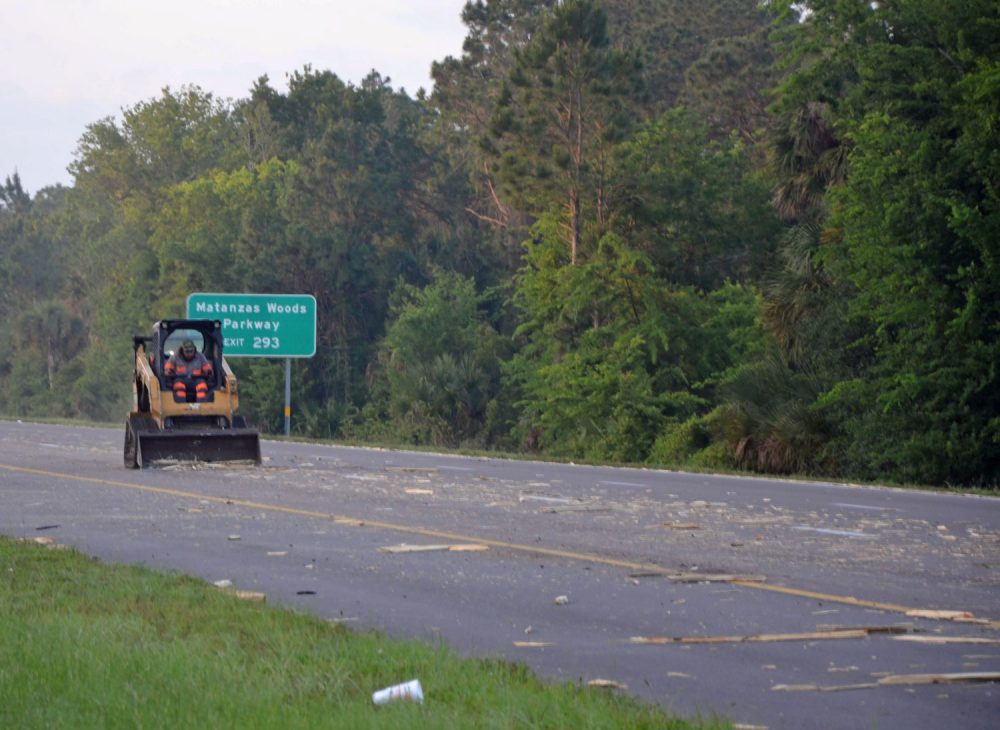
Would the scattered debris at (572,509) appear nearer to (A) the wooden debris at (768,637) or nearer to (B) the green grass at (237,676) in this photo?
(B) the green grass at (237,676)

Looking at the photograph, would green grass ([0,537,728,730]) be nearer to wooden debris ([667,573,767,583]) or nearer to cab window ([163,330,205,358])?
wooden debris ([667,573,767,583])

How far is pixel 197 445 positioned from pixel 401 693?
65.0ft

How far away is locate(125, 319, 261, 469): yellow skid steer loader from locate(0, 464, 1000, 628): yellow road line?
2217mm

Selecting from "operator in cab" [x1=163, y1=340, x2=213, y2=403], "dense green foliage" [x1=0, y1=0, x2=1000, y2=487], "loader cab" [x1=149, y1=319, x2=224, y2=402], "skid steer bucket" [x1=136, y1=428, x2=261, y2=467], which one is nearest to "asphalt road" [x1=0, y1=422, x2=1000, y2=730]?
"skid steer bucket" [x1=136, y1=428, x2=261, y2=467]

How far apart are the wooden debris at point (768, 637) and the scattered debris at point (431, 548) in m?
4.80

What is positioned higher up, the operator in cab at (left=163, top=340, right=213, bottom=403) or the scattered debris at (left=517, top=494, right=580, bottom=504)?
the operator in cab at (left=163, top=340, right=213, bottom=403)

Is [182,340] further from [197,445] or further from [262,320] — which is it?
[262,320]

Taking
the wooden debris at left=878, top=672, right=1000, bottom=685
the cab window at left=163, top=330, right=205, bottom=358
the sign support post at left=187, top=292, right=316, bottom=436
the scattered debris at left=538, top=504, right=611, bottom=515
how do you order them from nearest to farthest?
the wooden debris at left=878, top=672, right=1000, bottom=685 → the scattered debris at left=538, top=504, right=611, bottom=515 → the cab window at left=163, top=330, right=205, bottom=358 → the sign support post at left=187, top=292, right=316, bottom=436

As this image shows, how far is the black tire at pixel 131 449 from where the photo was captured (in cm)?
2659

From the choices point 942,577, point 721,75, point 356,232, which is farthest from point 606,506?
point 356,232

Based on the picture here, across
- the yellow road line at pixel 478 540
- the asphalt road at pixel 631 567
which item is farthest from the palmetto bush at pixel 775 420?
the yellow road line at pixel 478 540

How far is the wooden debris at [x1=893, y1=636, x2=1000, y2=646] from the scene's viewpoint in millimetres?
9492

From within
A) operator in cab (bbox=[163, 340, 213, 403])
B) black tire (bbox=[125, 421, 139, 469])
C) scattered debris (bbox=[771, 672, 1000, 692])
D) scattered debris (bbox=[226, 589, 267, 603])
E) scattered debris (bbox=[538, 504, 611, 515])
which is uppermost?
operator in cab (bbox=[163, 340, 213, 403])

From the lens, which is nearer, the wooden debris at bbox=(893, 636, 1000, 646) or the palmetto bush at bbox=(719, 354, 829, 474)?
the wooden debris at bbox=(893, 636, 1000, 646)
